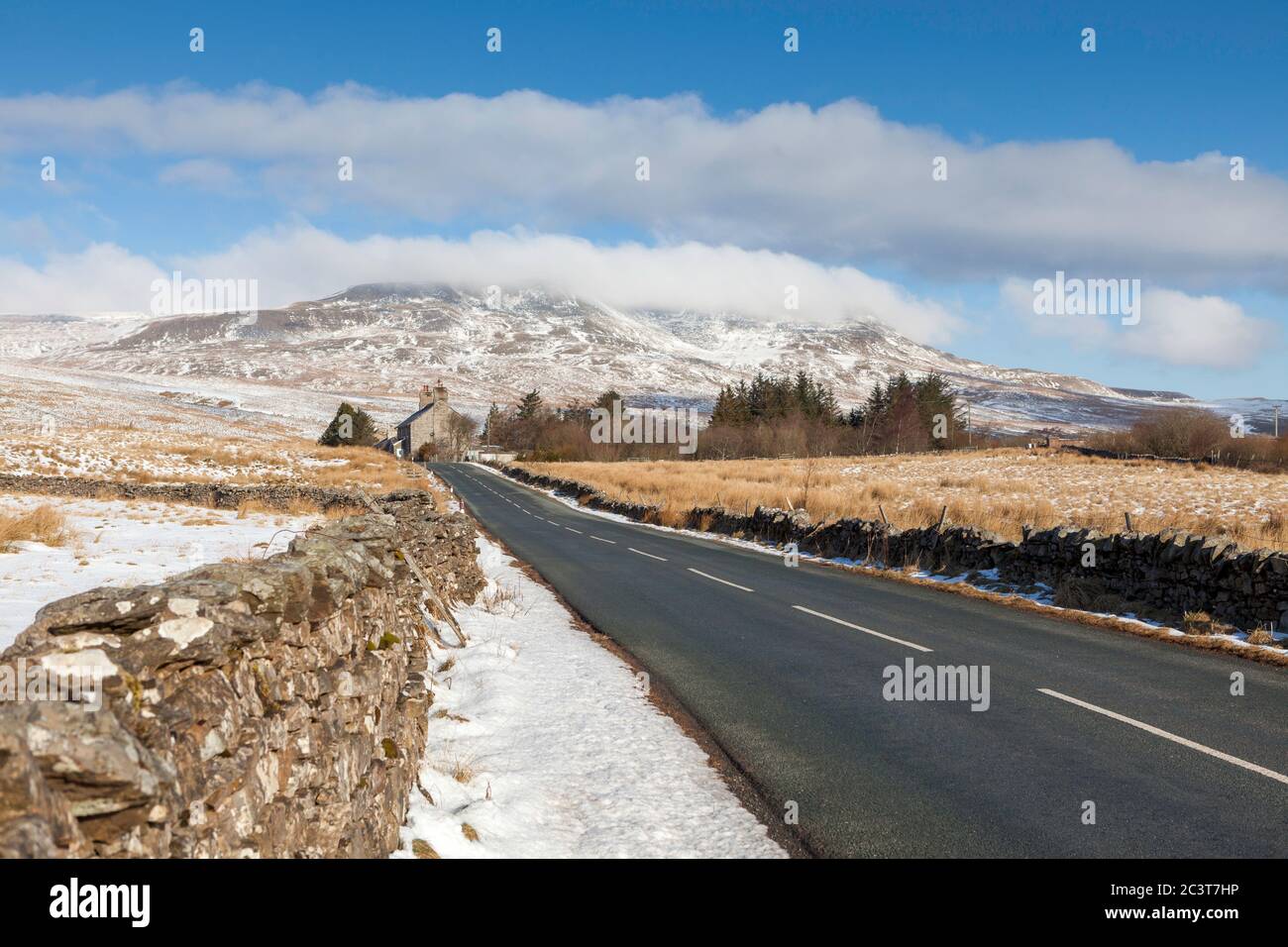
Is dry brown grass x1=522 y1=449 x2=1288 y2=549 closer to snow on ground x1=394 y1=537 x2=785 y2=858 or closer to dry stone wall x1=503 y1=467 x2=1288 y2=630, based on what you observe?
dry stone wall x1=503 y1=467 x2=1288 y2=630

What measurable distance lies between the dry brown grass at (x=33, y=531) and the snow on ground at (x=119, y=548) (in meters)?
0.20

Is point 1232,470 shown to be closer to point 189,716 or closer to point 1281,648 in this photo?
point 1281,648

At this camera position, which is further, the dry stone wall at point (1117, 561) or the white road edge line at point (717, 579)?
the white road edge line at point (717, 579)

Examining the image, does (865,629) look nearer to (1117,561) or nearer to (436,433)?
(1117,561)

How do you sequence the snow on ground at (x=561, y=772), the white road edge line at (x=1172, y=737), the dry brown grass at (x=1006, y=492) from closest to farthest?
1. the snow on ground at (x=561, y=772)
2. the white road edge line at (x=1172, y=737)
3. the dry brown grass at (x=1006, y=492)

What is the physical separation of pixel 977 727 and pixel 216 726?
6254 millimetres

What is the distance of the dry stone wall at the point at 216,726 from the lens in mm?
2252

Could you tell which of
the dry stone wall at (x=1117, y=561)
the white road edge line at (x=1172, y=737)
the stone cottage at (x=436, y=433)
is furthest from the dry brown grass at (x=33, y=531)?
the stone cottage at (x=436, y=433)

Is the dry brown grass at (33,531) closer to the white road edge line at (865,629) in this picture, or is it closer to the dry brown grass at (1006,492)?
the white road edge line at (865,629)

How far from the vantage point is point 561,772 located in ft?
20.5

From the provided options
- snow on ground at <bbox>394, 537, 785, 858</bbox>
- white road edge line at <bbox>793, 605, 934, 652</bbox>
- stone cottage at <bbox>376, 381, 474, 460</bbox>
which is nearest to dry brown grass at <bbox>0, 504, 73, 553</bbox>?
snow on ground at <bbox>394, 537, 785, 858</bbox>

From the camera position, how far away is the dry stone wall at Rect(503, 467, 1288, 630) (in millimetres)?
10797
